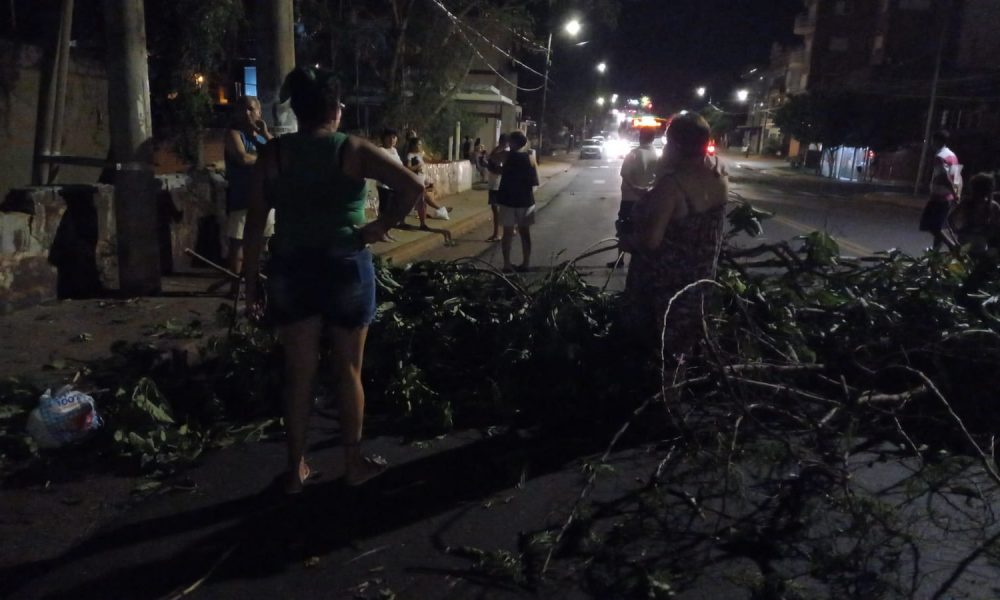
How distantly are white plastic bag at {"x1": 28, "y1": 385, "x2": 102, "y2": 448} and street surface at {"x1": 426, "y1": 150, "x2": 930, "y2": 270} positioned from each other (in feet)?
11.5

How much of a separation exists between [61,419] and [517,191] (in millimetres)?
6399

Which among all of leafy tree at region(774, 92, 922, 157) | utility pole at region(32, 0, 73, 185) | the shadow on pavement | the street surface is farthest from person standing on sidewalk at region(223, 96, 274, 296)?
leafy tree at region(774, 92, 922, 157)

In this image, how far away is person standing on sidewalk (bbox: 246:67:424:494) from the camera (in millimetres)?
3492

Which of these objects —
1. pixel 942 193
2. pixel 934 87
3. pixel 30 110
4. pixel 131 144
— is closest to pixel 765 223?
pixel 942 193

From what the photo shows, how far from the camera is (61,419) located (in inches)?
164

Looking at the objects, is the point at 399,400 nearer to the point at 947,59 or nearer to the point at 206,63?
the point at 206,63

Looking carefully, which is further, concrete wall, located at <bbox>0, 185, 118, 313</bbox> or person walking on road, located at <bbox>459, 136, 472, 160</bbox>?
person walking on road, located at <bbox>459, 136, 472, 160</bbox>

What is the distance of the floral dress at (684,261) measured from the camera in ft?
14.3

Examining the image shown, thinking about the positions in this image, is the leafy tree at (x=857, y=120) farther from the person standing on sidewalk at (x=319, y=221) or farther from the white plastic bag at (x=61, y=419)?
the white plastic bag at (x=61, y=419)

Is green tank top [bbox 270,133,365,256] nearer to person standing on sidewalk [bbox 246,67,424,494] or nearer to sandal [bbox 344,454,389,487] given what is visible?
person standing on sidewalk [bbox 246,67,424,494]

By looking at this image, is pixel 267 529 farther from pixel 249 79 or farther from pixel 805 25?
pixel 805 25

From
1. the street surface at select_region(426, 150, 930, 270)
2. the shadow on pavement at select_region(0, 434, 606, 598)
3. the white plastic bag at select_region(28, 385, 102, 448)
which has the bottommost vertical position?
the street surface at select_region(426, 150, 930, 270)

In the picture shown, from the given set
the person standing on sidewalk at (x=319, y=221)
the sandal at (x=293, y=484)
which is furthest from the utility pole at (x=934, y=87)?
the sandal at (x=293, y=484)

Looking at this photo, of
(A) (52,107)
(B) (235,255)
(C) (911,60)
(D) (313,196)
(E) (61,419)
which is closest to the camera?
(D) (313,196)
